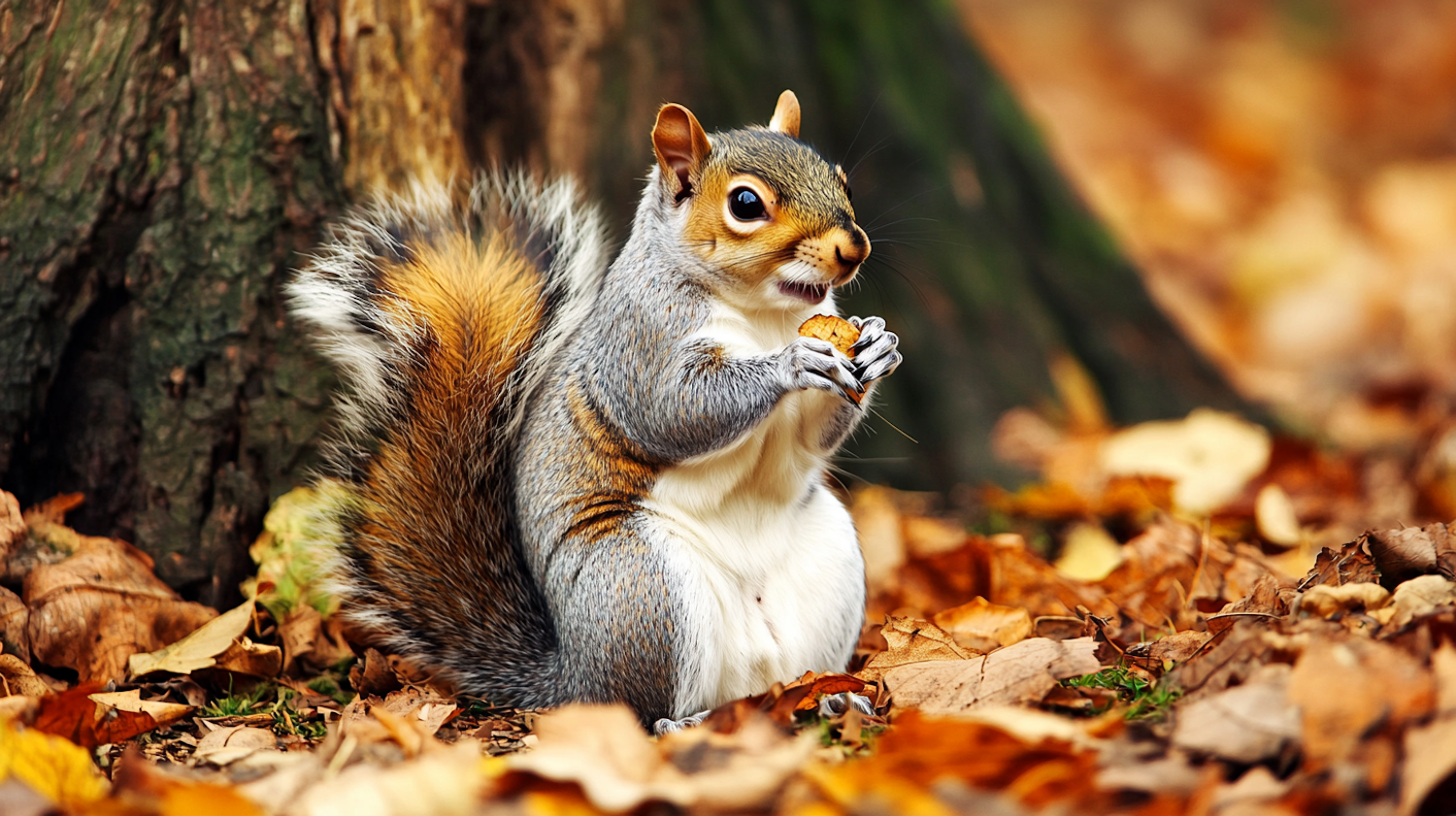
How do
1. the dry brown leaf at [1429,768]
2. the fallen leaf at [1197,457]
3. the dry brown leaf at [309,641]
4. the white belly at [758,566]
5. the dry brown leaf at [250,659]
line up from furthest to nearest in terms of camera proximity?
the fallen leaf at [1197,457]
the dry brown leaf at [309,641]
the dry brown leaf at [250,659]
the white belly at [758,566]
the dry brown leaf at [1429,768]

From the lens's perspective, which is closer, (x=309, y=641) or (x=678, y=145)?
(x=678, y=145)

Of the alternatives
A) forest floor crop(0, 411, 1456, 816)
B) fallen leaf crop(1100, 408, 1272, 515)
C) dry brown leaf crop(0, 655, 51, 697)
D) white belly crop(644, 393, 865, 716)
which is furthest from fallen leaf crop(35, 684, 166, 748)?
fallen leaf crop(1100, 408, 1272, 515)

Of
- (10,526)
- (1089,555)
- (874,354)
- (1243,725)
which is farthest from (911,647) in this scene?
(10,526)

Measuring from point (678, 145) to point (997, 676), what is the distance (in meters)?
0.97

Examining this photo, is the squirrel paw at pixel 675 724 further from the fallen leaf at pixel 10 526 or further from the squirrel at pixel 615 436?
the fallen leaf at pixel 10 526

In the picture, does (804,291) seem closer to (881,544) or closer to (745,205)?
(745,205)

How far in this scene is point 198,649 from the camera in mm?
1884

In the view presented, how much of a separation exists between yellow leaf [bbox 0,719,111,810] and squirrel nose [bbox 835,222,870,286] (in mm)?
1167

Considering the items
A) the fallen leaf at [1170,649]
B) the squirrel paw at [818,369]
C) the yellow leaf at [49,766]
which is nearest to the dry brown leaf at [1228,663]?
the fallen leaf at [1170,649]

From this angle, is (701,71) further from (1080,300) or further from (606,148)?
(1080,300)

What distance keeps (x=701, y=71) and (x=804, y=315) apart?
1.32m

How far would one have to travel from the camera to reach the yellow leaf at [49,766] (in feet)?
3.96

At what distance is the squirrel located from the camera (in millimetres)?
1715

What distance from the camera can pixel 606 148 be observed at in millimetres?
2828
